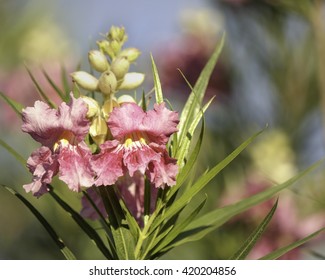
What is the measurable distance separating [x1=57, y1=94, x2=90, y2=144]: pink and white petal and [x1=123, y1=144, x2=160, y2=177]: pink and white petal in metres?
0.05

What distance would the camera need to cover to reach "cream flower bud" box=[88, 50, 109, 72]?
83cm

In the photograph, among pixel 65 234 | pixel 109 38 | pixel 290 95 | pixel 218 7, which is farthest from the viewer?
pixel 218 7

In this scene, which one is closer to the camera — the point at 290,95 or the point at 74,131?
the point at 74,131

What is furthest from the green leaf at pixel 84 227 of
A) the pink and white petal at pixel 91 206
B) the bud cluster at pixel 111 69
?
the bud cluster at pixel 111 69

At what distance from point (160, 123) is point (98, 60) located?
0.11 m

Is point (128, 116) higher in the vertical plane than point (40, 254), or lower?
higher

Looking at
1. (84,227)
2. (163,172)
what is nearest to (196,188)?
(163,172)

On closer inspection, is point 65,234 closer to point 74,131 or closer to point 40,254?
point 40,254

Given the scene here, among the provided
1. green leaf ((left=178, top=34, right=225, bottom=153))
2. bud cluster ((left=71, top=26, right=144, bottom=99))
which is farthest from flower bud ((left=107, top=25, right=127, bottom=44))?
green leaf ((left=178, top=34, right=225, bottom=153))

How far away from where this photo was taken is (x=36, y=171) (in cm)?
76

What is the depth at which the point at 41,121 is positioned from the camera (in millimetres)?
784

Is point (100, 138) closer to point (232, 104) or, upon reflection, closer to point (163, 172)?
point (163, 172)

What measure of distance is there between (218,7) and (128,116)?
1.66 m
